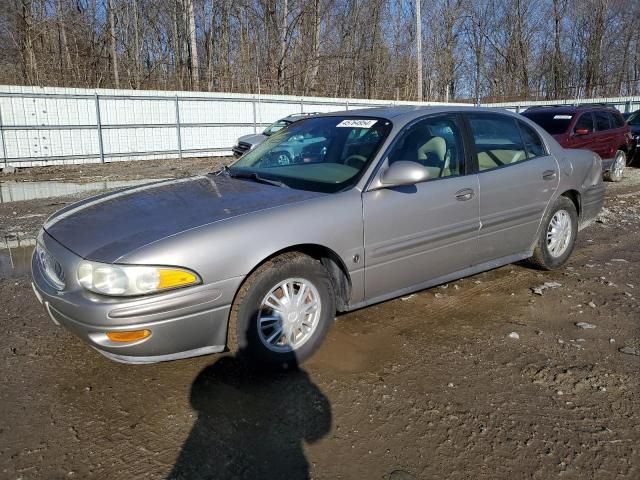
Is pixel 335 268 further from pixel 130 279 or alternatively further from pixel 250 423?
pixel 130 279

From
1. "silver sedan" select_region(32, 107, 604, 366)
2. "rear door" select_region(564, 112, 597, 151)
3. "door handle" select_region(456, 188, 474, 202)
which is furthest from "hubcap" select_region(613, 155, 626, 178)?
"door handle" select_region(456, 188, 474, 202)

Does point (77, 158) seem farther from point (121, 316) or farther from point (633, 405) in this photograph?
point (633, 405)

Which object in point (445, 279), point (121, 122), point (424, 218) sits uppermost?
point (121, 122)

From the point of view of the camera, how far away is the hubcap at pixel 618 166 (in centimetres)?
1212

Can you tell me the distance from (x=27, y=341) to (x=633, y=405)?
12.6 ft

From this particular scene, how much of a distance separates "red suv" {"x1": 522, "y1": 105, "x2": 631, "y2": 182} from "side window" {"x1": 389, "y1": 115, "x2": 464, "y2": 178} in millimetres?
7352

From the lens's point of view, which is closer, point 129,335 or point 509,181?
point 129,335

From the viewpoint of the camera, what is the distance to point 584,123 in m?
11.0

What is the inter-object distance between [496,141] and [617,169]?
9462 mm

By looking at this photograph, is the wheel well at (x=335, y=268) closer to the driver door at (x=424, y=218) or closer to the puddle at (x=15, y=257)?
the driver door at (x=424, y=218)

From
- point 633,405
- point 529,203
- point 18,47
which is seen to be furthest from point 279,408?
point 18,47

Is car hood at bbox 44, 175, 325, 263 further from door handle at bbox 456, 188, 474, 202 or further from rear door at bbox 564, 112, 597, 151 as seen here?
rear door at bbox 564, 112, 597, 151

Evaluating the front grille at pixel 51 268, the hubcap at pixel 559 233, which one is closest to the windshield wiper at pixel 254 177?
the front grille at pixel 51 268

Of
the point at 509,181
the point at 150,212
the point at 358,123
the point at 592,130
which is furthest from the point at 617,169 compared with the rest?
the point at 150,212
